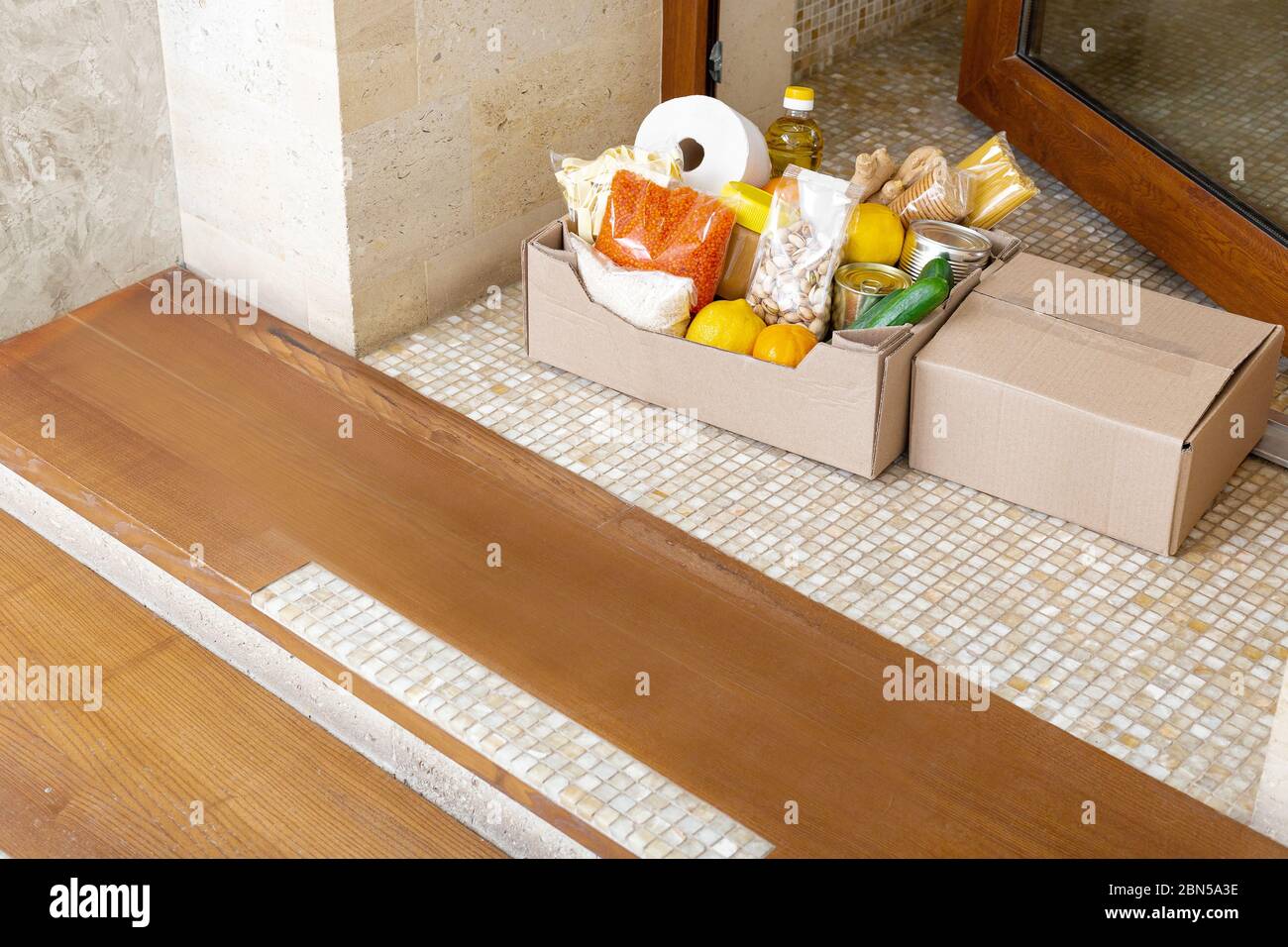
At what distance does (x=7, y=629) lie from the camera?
1.71 m

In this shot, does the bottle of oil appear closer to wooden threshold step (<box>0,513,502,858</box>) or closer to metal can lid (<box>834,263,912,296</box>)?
metal can lid (<box>834,263,912,296</box>)

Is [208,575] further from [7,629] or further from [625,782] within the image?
[625,782]

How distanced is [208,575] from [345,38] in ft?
2.34

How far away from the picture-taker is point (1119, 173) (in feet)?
7.86

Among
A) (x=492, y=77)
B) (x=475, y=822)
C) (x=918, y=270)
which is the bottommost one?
(x=475, y=822)

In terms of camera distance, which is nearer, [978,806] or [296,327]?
[978,806]

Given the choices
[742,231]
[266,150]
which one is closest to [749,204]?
[742,231]

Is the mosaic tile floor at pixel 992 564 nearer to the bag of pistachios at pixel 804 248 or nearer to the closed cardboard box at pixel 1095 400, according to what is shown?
the closed cardboard box at pixel 1095 400

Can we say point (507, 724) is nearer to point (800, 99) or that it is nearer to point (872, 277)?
point (872, 277)

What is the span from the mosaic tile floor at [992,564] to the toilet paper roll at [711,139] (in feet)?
1.12

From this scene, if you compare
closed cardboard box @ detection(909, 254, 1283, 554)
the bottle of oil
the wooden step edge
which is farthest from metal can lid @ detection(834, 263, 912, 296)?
the wooden step edge

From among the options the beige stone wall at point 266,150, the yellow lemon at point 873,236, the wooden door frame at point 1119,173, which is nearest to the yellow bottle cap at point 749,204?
the yellow lemon at point 873,236

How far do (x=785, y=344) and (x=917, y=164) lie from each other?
0.41m
